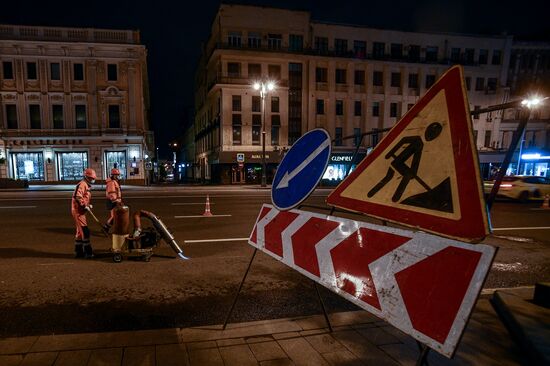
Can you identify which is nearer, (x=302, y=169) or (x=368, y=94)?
(x=302, y=169)

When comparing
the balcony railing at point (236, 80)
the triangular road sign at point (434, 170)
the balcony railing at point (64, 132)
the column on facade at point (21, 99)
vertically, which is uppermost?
the balcony railing at point (236, 80)

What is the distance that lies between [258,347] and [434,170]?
2.34 m

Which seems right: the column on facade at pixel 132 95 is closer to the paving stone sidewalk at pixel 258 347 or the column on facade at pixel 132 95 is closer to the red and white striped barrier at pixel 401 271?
the paving stone sidewalk at pixel 258 347

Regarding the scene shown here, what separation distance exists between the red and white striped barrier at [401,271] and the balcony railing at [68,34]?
37178 mm

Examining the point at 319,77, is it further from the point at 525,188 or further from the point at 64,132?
the point at 64,132

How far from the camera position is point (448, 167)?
1784 millimetres

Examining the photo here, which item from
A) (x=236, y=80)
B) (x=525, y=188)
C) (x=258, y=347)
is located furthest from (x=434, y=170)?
(x=236, y=80)

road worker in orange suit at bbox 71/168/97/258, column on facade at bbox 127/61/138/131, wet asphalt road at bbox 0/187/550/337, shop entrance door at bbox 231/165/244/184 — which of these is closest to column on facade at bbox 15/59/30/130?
column on facade at bbox 127/61/138/131

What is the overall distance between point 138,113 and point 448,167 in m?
36.6

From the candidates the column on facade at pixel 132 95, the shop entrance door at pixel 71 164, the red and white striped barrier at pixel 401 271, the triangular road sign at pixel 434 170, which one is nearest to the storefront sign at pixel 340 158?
the column on facade at pixel 132 95

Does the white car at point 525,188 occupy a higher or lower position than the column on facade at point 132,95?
lower

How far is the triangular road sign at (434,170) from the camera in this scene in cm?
168

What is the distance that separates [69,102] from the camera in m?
32.3

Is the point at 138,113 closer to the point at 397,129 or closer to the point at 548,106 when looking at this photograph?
the point at 397,129
